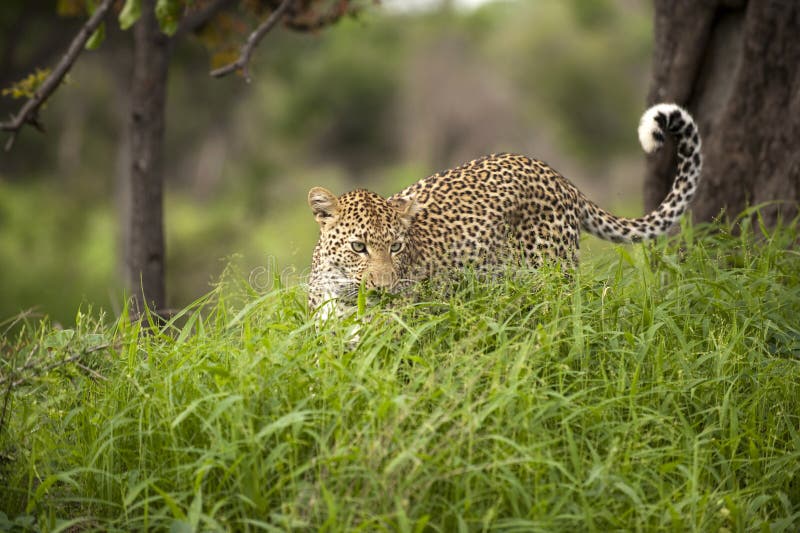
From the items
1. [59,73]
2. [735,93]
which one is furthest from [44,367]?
[735,93]

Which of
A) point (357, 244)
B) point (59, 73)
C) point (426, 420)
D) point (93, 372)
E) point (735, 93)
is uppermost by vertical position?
point (59, 73)

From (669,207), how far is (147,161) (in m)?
4.01

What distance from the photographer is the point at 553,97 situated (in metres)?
49.9

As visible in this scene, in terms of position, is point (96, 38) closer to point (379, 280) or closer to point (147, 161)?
point (147, 161)

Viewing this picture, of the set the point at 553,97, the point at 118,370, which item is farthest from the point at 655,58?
the point at 553,97

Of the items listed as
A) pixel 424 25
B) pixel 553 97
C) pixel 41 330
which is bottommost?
pixel 41 330

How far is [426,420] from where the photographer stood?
4.67 meters

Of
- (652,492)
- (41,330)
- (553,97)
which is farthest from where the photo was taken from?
(553,97)

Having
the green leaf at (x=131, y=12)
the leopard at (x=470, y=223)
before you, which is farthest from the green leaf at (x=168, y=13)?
the leopard at (x=470, y=223)

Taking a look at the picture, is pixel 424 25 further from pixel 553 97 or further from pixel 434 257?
pixel 434 257

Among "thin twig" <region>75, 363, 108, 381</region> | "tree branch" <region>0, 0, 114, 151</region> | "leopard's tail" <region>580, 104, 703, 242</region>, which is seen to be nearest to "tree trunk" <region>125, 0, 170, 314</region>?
"tree branch" <region>0, 0, 114, 151</region>

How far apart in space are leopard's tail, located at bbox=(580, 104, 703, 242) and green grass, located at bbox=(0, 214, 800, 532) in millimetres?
1093

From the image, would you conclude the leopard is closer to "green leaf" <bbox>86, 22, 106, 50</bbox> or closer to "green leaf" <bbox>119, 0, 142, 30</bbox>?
"green leaf" <bbox>119, 0, 142, 30</bbox>

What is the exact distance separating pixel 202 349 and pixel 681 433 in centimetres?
246
